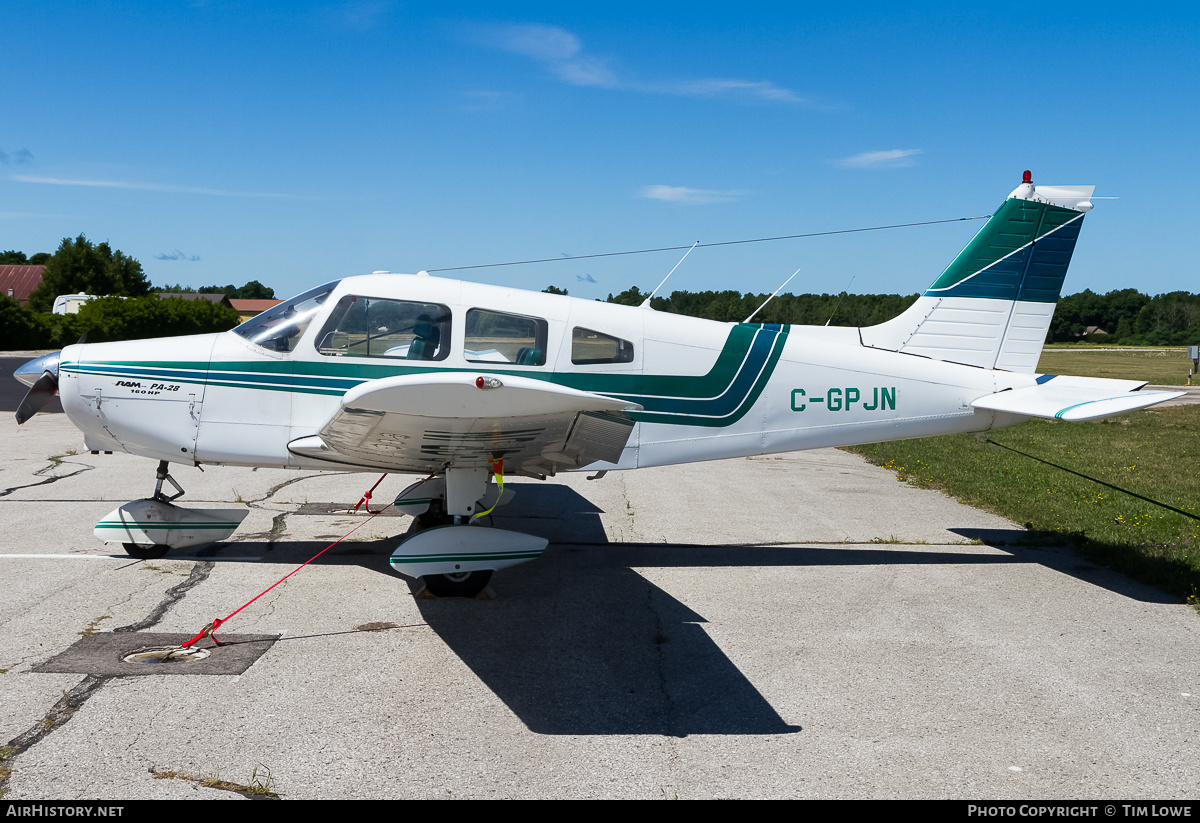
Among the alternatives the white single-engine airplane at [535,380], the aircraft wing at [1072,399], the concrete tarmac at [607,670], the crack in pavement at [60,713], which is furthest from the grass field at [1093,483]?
the crack in pavement at [60,713]

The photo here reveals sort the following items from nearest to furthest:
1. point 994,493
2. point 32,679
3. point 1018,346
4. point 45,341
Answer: point 32,679, point 1018,346, point 994,493, point 45,341

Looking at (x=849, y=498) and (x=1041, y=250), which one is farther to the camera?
(x=849, y=498)

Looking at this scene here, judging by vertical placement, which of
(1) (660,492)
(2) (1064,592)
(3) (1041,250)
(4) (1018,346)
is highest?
(3) (1041,250)

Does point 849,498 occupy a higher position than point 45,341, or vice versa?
point 849,498

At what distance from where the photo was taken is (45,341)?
131 ft

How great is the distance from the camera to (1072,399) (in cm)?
670

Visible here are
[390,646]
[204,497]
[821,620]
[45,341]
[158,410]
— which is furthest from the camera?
[45,341]

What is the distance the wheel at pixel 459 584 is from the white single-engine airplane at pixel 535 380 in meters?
0.02

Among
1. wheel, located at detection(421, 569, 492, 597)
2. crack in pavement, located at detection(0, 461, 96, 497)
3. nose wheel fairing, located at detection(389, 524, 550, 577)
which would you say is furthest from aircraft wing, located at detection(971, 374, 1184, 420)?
crack in pavement, located at detection(0, 461, 96, 497)

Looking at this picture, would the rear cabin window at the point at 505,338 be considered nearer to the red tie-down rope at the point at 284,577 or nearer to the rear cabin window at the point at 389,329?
the rear cabin window at the point at 389,329

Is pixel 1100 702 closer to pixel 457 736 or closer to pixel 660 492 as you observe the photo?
pixel 457 736

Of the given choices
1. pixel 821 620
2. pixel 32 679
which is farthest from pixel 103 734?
pixel 821 620

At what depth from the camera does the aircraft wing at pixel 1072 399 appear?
6.24 m

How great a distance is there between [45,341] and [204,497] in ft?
129
